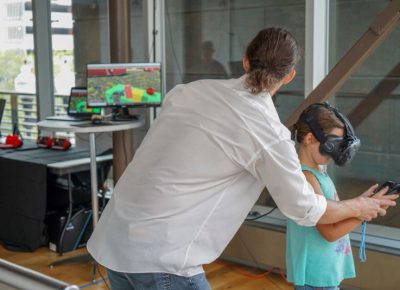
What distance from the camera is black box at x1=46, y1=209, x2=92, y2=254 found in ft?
15.4

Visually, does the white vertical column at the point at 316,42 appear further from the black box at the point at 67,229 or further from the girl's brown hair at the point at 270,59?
the girl's brown hair at the point at 270,59

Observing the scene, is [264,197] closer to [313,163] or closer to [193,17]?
[193,17]

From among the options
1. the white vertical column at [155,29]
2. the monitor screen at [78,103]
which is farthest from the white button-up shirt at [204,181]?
→ the white vertical column at [155,29]

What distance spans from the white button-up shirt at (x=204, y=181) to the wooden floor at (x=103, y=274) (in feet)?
7.37

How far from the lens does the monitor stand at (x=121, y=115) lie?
14.1ft

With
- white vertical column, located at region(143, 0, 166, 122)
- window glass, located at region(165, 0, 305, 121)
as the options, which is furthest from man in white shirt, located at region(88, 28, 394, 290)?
white vertical column, located at region(143, 0, 166, 122)

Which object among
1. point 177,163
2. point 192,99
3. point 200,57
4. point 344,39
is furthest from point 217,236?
point 200,57

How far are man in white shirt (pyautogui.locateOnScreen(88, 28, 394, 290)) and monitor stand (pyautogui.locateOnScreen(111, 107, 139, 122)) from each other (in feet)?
8.18

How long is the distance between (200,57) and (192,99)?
2881 mm

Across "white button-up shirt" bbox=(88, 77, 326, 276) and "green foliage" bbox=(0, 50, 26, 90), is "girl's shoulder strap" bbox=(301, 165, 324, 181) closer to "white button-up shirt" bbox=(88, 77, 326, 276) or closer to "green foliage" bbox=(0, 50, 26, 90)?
"white button-up shirt" bbox=(88, 77, 326, 276)

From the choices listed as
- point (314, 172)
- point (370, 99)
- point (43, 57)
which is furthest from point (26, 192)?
point (314, 172)

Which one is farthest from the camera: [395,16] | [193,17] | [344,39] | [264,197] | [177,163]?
[193,17]

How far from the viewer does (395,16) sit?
3.33 meters

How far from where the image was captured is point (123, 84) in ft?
14.2
